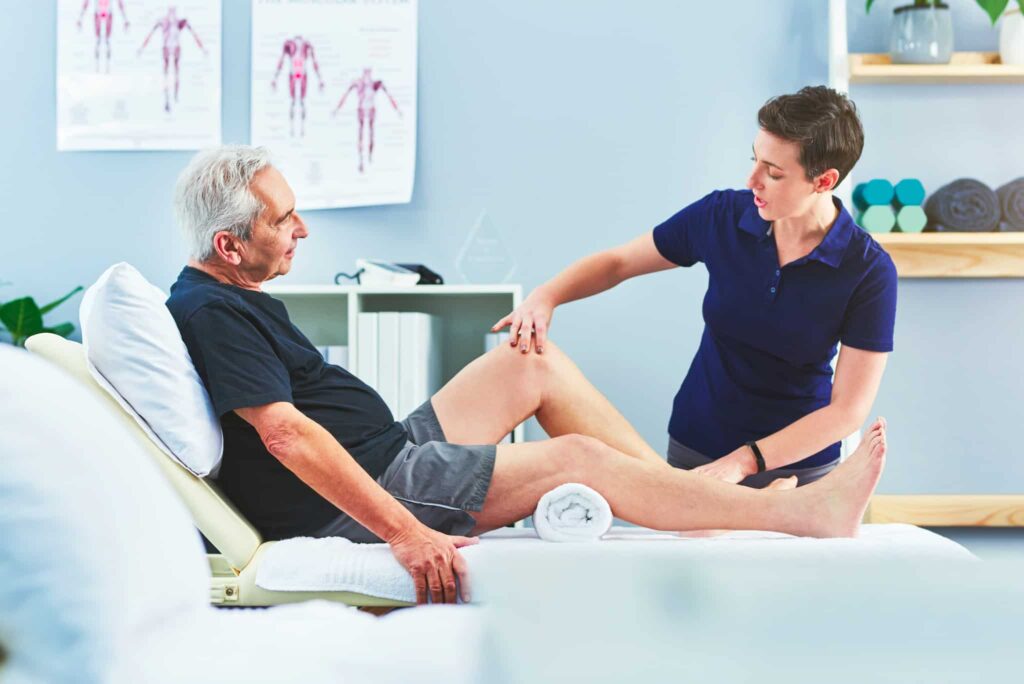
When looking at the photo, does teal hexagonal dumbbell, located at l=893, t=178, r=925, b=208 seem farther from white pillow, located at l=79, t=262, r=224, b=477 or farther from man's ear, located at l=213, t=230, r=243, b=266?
white pillow, located at l=79, t=262, r=224, b=477

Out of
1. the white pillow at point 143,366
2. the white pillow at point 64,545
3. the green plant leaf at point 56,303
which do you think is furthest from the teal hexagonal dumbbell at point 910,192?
the white pillow at point 64,545

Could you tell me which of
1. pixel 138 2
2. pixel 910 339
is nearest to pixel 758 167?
pixel 910 339

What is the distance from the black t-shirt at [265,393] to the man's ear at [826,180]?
873 millimetres

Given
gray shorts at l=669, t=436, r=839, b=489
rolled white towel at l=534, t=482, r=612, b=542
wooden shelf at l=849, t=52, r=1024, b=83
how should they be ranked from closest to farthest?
rolled white towel at l=534, t=482, r=612, b=542, gray shorts at l=669, t=436, r=839, b=489, wooden shelf at l=849, t=52, r=1024, b=83

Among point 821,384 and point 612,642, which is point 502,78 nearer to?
point 821,384

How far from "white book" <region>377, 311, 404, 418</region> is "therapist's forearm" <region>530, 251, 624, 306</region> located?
0.62 meters

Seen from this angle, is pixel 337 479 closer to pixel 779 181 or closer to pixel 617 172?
pixel 779 181

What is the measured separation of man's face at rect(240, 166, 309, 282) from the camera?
1.67 metres

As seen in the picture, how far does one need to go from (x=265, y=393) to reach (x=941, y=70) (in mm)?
2095

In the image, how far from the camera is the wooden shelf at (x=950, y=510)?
2684 millimetres

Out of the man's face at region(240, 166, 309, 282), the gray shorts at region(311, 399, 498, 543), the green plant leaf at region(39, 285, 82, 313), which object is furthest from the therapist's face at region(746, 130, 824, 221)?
the green plant leaf at region(39, 285, 82, 313)

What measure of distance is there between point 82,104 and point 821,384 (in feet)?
7.34

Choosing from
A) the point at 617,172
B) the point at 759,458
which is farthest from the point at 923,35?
the point at 759,458

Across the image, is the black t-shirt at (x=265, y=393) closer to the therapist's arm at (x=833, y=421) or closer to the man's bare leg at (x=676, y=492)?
the man's bare leg at (x=676, y=492)
